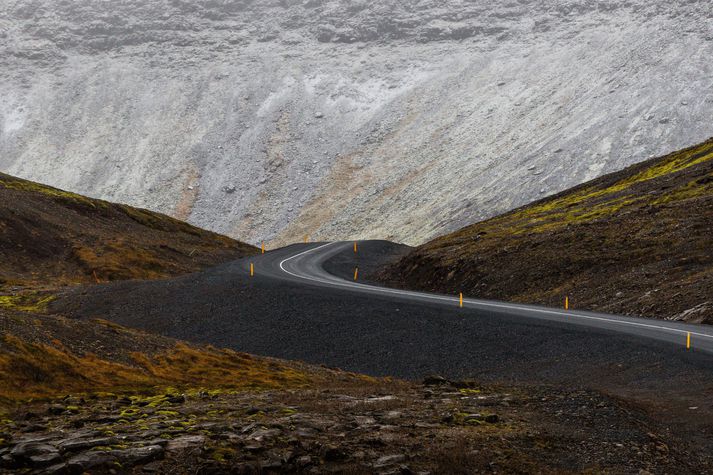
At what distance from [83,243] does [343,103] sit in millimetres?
63481

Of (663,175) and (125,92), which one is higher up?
(125,92)

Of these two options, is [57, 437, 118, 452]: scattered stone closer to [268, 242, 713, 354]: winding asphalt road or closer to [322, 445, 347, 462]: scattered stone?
[322, 445, 347, 462]: scattered stone

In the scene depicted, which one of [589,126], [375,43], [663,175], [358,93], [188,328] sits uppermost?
[375,43]

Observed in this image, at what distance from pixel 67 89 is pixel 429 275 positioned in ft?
326

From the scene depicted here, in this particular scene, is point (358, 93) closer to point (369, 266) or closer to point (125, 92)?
point (125, 92)

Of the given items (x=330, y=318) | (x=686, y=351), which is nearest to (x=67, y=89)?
(x=330, y=318)

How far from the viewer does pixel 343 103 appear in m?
111

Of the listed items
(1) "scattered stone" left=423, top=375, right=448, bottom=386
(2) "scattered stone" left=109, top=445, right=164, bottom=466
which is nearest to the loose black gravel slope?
(1) "scattered stone" left=423, top=375, right=448, bottom=386

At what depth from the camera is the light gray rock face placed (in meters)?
81.2

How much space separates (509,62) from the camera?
108 m

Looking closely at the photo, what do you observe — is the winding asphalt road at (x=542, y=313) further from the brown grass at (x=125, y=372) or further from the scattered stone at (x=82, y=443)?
the scattered stone at (x=82, y=443)

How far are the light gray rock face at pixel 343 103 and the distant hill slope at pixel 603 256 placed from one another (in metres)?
Result: 24.5

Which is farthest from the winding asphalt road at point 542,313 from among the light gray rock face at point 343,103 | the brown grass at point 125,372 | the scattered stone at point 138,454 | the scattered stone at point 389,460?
the light gray rock face at point 343,103

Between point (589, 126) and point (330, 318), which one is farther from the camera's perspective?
point (589, 126)
